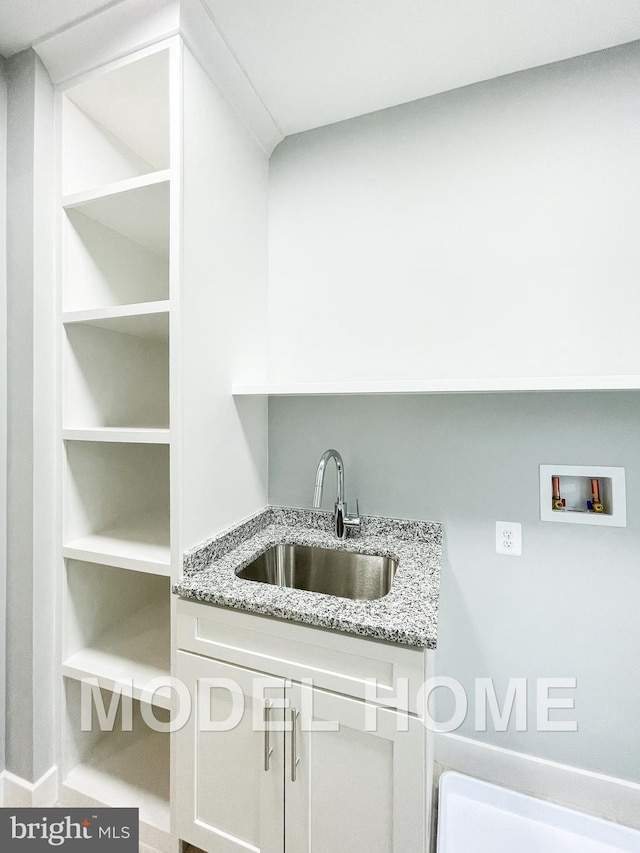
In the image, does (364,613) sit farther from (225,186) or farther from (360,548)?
(225,186)

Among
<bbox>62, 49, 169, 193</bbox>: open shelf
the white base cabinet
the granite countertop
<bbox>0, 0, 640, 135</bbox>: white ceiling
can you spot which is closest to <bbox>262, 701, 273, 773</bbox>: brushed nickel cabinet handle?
the white base cabinet

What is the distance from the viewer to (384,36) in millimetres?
1167

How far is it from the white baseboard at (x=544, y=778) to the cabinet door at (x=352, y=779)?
647mm

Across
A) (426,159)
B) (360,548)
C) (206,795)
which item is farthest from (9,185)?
(206,795)

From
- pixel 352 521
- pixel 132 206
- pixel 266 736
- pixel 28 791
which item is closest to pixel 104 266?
pixel 132 206

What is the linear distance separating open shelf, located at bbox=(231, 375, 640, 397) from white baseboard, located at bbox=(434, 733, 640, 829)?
4.28ft

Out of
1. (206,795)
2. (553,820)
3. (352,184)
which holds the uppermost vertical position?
(352,184)

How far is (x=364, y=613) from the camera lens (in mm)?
943

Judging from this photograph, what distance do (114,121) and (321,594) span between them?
1.75 metres

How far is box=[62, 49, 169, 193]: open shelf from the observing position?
1.19 meters

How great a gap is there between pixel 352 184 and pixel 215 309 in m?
0.79

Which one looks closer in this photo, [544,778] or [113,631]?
[544,778]

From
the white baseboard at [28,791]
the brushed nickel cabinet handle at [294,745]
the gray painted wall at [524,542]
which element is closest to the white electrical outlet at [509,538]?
the gray painted wall at [524,542]

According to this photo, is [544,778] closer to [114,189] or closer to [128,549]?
[128,549]
